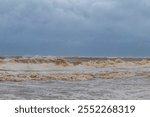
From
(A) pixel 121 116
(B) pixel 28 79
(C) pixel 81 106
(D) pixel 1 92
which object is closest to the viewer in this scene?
(A) pixel 121 116

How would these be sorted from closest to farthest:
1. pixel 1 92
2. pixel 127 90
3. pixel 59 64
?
pixel 1 92 → pixel 127 90 → pixel 59 64

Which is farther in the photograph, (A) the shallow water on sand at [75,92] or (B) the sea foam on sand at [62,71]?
(B) the sea foam on sand at [62,71]

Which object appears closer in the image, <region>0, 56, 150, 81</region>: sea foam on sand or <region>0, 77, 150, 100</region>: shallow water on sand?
<region>0, 77, 150, 100</region>: shallow water on sand

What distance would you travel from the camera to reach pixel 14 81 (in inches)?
803

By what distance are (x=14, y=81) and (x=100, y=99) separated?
22.4 feet

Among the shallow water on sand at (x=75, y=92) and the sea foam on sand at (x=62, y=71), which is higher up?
the sea foam on sand at (x=62, y=71)

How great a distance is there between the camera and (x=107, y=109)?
12.0 metres

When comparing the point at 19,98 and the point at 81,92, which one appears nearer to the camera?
the point at 19,98

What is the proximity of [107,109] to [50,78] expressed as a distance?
10701mm

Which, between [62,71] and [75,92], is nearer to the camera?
[75,92]

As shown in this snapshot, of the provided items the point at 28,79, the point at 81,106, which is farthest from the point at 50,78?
the point at 81,106

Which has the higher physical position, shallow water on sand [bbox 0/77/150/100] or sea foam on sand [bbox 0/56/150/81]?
sea foam on sand [bbox 0/56/150/81]

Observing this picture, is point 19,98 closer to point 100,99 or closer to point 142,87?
point 100,99

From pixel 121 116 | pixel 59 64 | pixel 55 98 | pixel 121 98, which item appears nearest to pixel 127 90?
pixel 121 98
